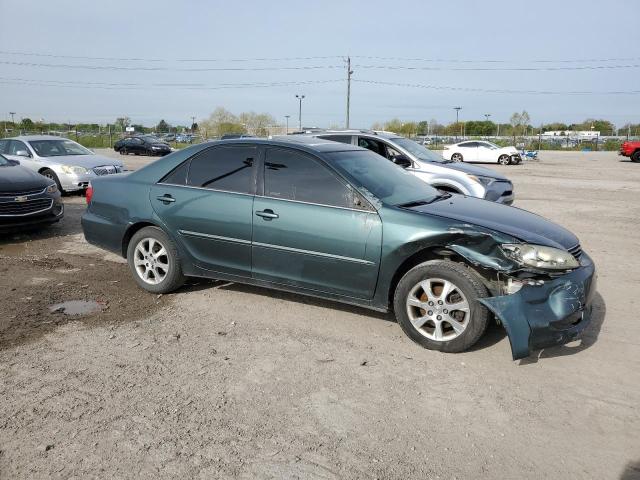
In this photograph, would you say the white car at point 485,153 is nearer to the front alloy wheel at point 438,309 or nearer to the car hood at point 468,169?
the car hood at point 468,169

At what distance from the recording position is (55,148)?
13.3m

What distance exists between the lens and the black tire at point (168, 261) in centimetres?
532

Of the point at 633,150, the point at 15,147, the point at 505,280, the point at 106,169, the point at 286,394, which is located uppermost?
the point at 633,150

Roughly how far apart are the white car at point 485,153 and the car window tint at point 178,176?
89.6 ft

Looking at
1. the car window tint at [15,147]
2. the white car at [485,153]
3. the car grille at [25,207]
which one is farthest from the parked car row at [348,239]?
the white car at [485,153]

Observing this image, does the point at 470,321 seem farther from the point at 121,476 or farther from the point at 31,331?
the point at 31,331

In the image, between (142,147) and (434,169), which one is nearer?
(434,169)

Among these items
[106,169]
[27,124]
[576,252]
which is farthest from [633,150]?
[27,124]

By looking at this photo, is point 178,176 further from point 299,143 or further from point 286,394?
point 286,394

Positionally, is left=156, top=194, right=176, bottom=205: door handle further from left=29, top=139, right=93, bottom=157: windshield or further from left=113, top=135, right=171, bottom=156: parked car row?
left=113, top=135, right=171, bottom=156: parked car row

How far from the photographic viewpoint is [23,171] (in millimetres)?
8680

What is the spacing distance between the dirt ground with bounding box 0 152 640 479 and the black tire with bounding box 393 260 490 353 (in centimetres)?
11

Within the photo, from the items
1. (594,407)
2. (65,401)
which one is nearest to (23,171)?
(65,401)

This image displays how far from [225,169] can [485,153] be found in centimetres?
2834
